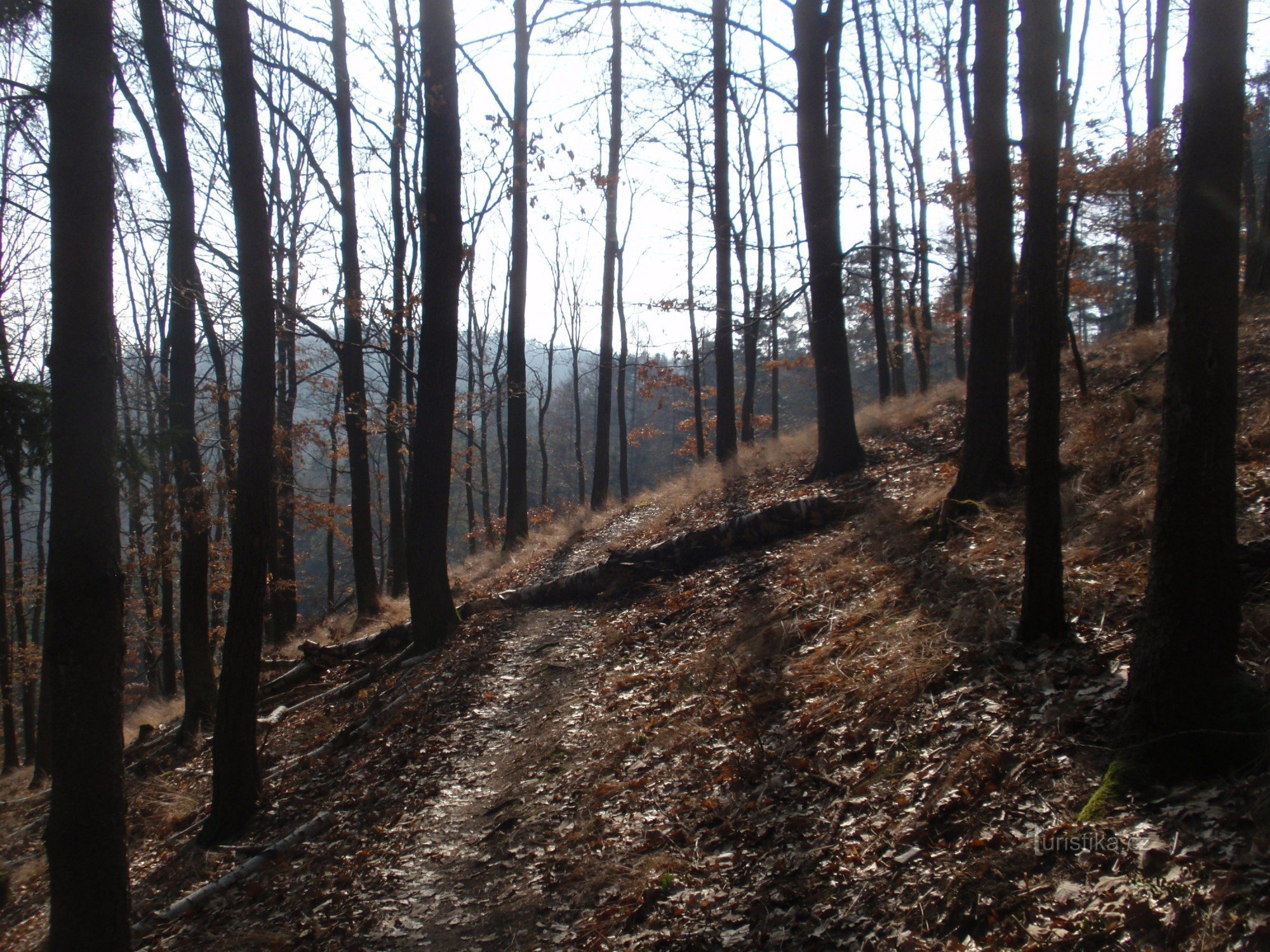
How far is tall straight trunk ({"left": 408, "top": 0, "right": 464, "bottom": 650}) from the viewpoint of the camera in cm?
939

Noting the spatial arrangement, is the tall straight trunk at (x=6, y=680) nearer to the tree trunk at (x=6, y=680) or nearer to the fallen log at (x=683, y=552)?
the tree trunk at (x=6, y=680)

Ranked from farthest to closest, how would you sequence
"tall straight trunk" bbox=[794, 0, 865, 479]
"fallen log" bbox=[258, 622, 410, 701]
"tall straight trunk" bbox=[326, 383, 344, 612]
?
"tall straight trunk" bbox=[326, 383, 344, 612], "tall straight trunk" bbox=[794, 0, 865, 479], "fallen log" bbox=[258, 622, 410, 701]

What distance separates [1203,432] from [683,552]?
22.8ft

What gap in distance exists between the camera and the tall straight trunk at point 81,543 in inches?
179

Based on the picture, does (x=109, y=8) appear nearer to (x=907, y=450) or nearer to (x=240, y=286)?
(x=240, y=286)

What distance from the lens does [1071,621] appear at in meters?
→ 4.92

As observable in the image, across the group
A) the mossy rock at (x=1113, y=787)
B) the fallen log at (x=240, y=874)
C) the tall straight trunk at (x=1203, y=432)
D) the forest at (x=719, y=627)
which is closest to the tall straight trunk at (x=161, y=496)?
the forest at (x=719, y=627)

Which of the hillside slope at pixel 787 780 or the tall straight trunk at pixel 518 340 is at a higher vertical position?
the tall straight trunk at pixel 518 340

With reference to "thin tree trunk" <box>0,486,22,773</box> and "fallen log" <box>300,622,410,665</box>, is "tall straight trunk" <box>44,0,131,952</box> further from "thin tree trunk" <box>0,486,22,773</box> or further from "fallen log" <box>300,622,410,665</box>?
"thin tree trunk" <box>0,486,22,773</box>

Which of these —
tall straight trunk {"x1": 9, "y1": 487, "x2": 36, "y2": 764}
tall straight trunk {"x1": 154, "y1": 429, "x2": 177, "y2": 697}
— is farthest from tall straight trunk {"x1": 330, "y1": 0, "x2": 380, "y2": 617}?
tall straight trunk {"x1": 9, "y1": 487, "x2": 36, "y2": 764}

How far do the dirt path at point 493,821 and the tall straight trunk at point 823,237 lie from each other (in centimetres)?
529

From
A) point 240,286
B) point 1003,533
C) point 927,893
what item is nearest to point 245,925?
point 927,893

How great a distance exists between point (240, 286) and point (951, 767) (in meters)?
6.68

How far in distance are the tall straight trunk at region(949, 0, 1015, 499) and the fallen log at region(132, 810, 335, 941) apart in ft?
21.9
